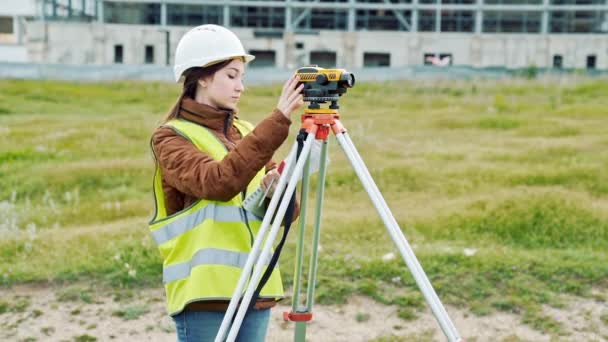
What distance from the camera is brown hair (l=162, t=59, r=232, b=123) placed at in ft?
10.1

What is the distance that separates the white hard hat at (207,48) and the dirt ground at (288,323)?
116 inches

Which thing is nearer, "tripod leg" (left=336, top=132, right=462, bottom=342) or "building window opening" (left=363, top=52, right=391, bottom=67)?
"tripod leg" (left=336, top=132, right=462, bottom=342)

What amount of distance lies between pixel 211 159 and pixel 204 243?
337 mm

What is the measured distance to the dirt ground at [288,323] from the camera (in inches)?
218

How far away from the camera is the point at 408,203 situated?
8.75 meters

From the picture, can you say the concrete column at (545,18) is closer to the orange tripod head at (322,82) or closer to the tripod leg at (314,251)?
the tripod leg at (314,251)

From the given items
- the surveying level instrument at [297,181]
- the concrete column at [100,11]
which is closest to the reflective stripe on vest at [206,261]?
the surveying level instrument at [297,181]

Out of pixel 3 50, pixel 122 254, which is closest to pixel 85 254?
pixel 122 254

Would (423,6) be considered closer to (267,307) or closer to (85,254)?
(85,254)

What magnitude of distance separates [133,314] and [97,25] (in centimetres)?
4243

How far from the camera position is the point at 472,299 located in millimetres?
6074

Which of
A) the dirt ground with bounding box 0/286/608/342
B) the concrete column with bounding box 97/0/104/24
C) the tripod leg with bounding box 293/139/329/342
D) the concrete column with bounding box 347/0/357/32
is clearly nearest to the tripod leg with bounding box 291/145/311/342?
the tripod leg with bounding box 293/139/329/342

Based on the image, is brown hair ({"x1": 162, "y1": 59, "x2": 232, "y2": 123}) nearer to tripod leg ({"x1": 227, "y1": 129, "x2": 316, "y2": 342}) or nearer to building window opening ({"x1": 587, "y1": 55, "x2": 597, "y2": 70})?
tripod leg ({"x1": 227, "y1": 129, "x2": 316, "y2": 342})

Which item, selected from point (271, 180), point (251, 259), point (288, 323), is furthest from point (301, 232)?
point (288, 323)
